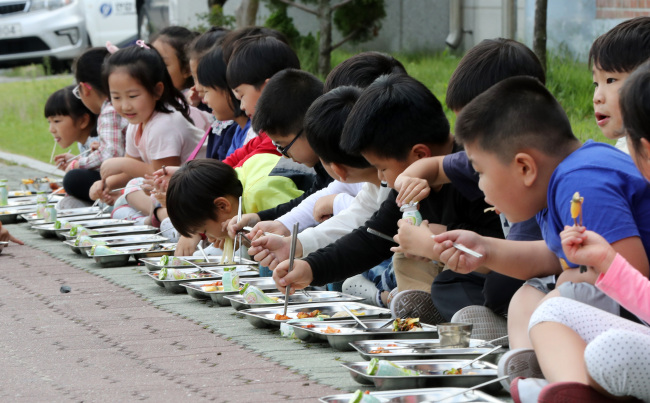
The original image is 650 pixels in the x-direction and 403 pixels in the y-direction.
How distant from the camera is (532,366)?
2.59 m

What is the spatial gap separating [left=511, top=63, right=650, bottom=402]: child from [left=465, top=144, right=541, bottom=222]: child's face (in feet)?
1.18

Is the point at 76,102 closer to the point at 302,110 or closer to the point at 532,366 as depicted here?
the point at 302,110

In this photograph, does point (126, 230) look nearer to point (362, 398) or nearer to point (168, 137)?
point (168, 137)

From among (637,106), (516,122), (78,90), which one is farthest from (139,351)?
(78,90)

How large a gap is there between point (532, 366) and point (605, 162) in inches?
20.6

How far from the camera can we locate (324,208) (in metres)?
4.41

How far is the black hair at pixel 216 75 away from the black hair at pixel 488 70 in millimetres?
2229

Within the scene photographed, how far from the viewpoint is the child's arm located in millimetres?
2742

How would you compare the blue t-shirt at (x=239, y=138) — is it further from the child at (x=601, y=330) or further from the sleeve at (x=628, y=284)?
the sleeve at (x=628, y=284)

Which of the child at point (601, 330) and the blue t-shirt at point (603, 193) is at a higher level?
the blue t-shirt at point (603, 193)

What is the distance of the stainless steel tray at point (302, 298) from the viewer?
3927mm

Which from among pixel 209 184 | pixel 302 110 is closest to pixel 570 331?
pixel 302 110

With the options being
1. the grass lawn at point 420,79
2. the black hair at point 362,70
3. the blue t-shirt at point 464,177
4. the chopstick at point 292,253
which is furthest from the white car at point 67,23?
the blue t-shirt at point 464,177

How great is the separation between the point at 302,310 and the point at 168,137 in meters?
2.75
